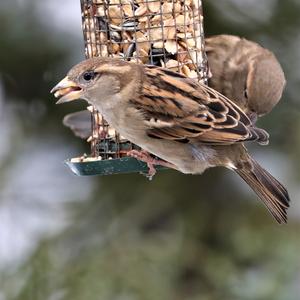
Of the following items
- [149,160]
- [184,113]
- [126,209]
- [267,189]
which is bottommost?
[126,209]

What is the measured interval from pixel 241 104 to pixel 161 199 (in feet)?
3.61

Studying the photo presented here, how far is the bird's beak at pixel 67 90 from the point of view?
4.99 metres

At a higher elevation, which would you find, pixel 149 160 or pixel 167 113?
pixel 167 113

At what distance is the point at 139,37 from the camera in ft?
18.1

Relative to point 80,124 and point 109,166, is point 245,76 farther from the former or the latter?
point 109,166

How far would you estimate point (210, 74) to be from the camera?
19.5ft

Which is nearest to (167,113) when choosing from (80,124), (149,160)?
(149,160)

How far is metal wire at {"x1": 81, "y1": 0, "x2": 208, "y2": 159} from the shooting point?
554 cm

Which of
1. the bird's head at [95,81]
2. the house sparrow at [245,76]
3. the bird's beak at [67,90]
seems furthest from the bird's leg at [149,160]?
the house sparrow at [245,76]

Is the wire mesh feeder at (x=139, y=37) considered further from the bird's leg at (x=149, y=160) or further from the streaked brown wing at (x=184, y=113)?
the streaked brown wing at (x=184, y=113)

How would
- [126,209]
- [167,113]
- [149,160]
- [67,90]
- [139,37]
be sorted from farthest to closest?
[126,209], [139,37], [149,160], [167,113], [67,90]

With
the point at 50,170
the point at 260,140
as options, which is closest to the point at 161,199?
the point at 50,170

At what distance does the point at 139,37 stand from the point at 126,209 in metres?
1.51

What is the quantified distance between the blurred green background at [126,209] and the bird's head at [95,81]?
129 cm
